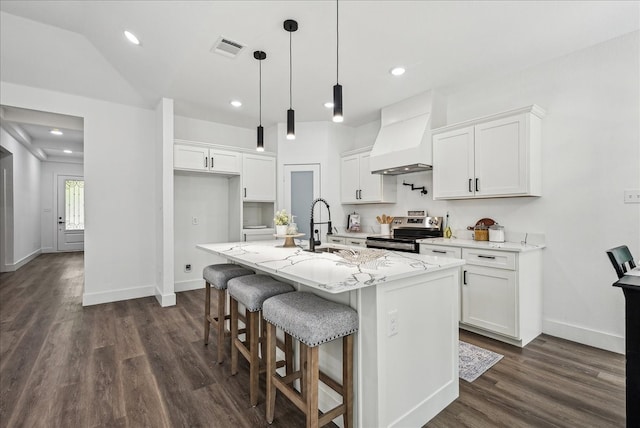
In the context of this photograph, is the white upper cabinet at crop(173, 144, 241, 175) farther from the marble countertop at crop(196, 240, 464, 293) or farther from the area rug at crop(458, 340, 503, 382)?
the area rug at crop(458, 340, 503, 382)

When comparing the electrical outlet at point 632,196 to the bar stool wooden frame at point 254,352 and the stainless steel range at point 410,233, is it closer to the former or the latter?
the stainless steel range at point 410,233

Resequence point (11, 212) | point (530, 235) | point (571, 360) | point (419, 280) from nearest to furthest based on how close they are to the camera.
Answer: point (419, 280) → point (571, 360) → point (530, 235) → point (11, 212)

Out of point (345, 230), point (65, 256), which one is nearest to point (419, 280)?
point (345, 230)

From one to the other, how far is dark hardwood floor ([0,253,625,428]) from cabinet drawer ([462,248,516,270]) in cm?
74

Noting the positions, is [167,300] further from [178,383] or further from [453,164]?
[453,164]

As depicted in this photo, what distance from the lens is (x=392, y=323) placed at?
1.58m

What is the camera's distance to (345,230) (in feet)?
16.8

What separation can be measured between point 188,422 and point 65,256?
348 inches

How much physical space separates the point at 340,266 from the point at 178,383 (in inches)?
Answer: 61.2

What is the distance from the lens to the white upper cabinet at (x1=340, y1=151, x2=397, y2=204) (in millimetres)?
4447

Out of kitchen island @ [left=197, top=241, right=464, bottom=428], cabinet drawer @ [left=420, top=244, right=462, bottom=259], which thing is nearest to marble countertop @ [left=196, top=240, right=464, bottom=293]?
kitchen island @ [left=197, top=241, right=464, bottom=428]

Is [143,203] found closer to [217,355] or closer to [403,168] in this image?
[217,355]

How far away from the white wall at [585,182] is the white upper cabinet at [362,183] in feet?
5.22

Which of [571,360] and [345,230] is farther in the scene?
[345,230]
